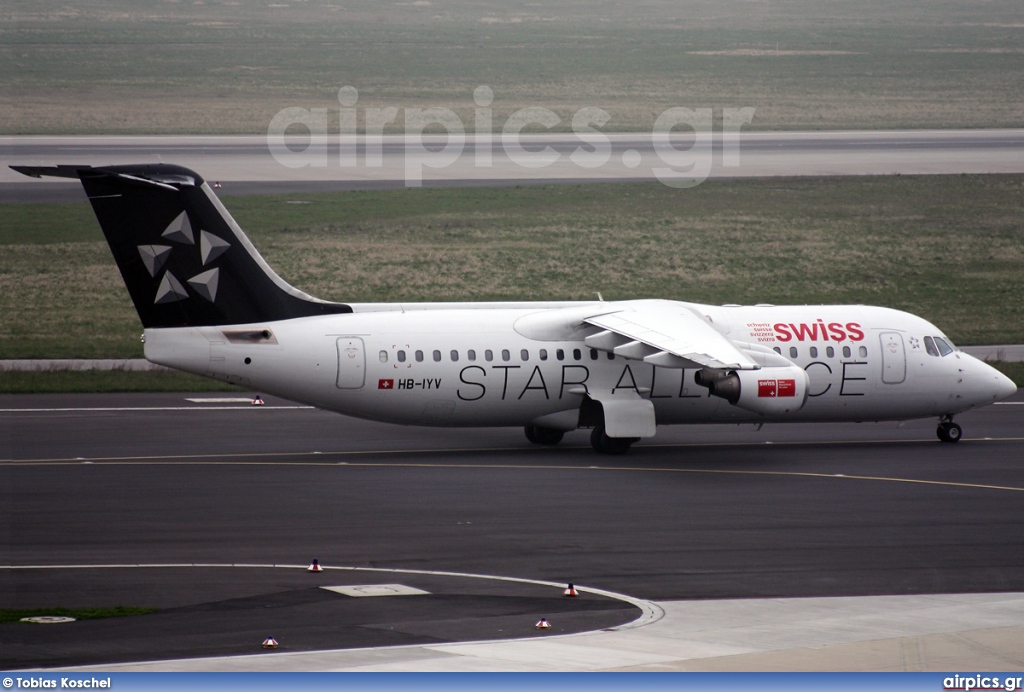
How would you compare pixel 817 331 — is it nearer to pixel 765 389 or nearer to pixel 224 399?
pixel 765 389

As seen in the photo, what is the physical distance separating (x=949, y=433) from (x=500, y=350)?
11976mm

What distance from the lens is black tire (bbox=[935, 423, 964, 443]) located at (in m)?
36.2

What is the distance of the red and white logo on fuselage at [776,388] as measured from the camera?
31.2m

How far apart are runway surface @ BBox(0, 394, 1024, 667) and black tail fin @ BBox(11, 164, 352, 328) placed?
11.1 feet

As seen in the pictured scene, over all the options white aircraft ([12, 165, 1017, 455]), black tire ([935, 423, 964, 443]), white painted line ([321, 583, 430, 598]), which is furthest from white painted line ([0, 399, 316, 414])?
white painted line ([321, 583, 430, 598])

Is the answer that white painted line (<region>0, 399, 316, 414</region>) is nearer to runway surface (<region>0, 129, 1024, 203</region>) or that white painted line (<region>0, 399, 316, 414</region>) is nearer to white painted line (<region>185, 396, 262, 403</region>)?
white painted line (<region>185, 396, 262, 403</region>)

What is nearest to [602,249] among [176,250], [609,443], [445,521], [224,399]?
[224,399]

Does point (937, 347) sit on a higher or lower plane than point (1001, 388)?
higher

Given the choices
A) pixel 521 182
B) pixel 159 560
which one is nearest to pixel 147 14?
pixel 521 182

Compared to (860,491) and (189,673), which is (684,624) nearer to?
(189,673)

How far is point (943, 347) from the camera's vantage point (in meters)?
36.3

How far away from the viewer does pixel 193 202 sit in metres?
30.8

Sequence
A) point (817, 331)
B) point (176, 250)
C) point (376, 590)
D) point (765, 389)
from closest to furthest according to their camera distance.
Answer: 1. point (376, 590)
2. point (176, 250)
3. point (765, 389)
4. point (817, 331)

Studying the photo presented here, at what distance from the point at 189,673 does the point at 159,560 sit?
23.7ft
